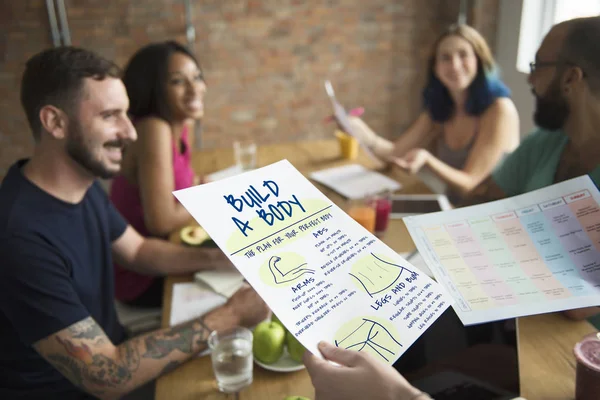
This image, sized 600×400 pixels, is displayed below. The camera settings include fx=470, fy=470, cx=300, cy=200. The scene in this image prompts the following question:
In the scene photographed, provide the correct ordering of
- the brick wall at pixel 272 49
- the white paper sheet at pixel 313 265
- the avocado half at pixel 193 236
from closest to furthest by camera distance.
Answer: the white paper sheet at pixel 313 265 < the avocado half at pixel 193 236 < the brick wall at pixel 272 49

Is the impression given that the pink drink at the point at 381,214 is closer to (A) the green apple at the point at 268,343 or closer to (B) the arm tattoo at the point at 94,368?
(A) the green apple at the point at 268,343

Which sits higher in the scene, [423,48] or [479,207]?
[479,207]

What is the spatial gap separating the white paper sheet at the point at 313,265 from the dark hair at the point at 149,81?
4.30 ft

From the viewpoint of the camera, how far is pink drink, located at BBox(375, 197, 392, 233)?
1.59 m

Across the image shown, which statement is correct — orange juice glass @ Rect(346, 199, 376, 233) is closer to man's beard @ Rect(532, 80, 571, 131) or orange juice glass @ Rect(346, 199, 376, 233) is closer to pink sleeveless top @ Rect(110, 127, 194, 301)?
man's beard @ Rect(532, 80, 571, 131)

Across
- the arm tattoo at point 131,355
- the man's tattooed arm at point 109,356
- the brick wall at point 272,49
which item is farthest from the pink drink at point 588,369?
the brick wall at point 272,49

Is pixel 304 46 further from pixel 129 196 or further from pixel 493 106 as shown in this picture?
pixel 129 196

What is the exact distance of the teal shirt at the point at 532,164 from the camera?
53.1 inches

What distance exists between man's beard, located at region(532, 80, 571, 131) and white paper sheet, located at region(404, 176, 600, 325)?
52 centimetres

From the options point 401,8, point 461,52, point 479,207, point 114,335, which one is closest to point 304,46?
point 401,8

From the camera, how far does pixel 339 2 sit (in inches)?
148

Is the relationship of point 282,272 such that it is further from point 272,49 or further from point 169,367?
point 272,49

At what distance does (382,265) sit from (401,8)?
12.0ft

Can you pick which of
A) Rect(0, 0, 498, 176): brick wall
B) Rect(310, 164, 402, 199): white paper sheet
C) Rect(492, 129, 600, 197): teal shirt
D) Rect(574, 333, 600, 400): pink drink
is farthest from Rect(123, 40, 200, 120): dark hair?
Rect(0, 0, 498, 176): brick wall
